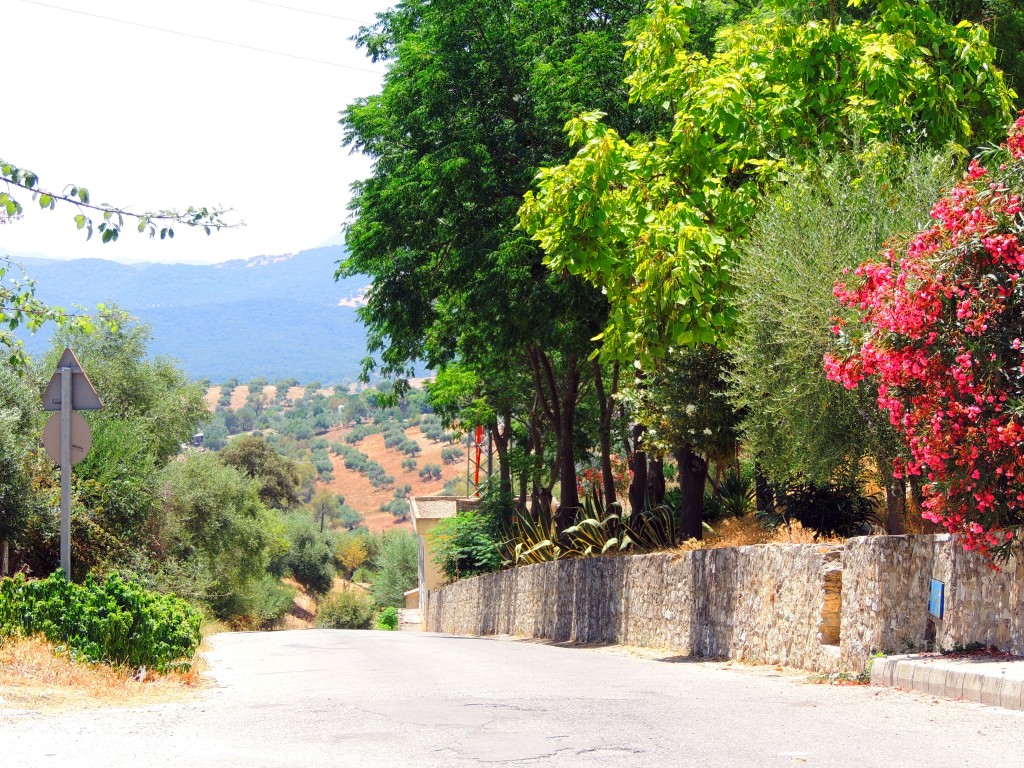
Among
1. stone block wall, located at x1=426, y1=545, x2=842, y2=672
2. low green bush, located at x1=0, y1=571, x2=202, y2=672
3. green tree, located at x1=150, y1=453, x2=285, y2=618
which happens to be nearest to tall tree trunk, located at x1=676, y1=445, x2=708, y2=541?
stone block wall, located at x1=426, y1=545, x2=842, y2=672

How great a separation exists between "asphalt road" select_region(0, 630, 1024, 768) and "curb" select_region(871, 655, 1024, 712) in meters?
0.18

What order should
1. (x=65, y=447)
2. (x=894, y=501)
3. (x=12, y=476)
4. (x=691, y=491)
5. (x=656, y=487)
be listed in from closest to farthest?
(x=65, y=447), (x=894, y=501), (x=12, y=476), (x=691, y=491), (x=656, y=487)

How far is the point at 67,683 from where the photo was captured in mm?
10492

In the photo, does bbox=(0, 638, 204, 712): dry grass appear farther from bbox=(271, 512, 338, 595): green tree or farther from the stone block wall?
bbox=(271, 512, 338, 595): green tree

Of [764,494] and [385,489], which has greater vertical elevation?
[764,494]

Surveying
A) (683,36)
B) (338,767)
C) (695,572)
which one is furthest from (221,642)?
(338,767)

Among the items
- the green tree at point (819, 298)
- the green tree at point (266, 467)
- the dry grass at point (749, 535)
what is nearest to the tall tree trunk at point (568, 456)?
the dry grass at point (749, 535)

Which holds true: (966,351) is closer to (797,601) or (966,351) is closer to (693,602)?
(797,601)

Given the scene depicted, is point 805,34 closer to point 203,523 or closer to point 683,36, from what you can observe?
point 683,36

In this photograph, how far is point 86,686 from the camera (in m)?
10.5

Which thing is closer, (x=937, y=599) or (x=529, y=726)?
(x=529, y=726)

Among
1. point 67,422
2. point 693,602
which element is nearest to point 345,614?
point 693,602

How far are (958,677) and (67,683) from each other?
25.6 ft

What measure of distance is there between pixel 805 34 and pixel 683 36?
7.33 feet
